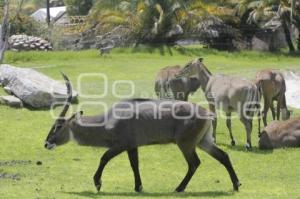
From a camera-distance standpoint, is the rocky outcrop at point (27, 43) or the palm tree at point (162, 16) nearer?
the rocky outcrop at point (27, 43)

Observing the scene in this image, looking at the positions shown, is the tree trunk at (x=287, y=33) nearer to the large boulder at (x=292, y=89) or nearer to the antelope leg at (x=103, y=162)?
the large boulder at (x=292, y=89)

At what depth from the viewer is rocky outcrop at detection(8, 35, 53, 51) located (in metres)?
41.3

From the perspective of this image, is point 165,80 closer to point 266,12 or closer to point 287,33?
point 287,33

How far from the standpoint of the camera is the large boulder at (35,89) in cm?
A: 2108

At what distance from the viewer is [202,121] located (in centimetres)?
1161

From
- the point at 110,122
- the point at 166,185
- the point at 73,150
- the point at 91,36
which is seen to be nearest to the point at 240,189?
the point at 166,185

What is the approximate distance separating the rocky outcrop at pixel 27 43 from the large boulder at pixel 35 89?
62.0 feet

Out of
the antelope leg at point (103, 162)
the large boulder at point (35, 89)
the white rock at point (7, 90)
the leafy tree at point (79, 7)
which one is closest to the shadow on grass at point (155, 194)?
the antelope leg at point (103, 162)

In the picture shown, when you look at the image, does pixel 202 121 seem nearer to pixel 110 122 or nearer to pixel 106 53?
pixel 110 122

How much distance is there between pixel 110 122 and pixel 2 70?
13.3m

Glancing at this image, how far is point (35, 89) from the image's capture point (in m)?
21.1

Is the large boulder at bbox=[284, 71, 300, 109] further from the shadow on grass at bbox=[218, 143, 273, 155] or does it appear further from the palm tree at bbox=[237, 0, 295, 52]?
the palm tree at bbox=[237, 0, 295, 52]

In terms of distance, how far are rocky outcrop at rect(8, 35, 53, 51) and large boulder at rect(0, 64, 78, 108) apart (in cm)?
1889

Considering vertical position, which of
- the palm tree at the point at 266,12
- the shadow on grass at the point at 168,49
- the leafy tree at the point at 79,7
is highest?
the palm tree at the point at 266,12
